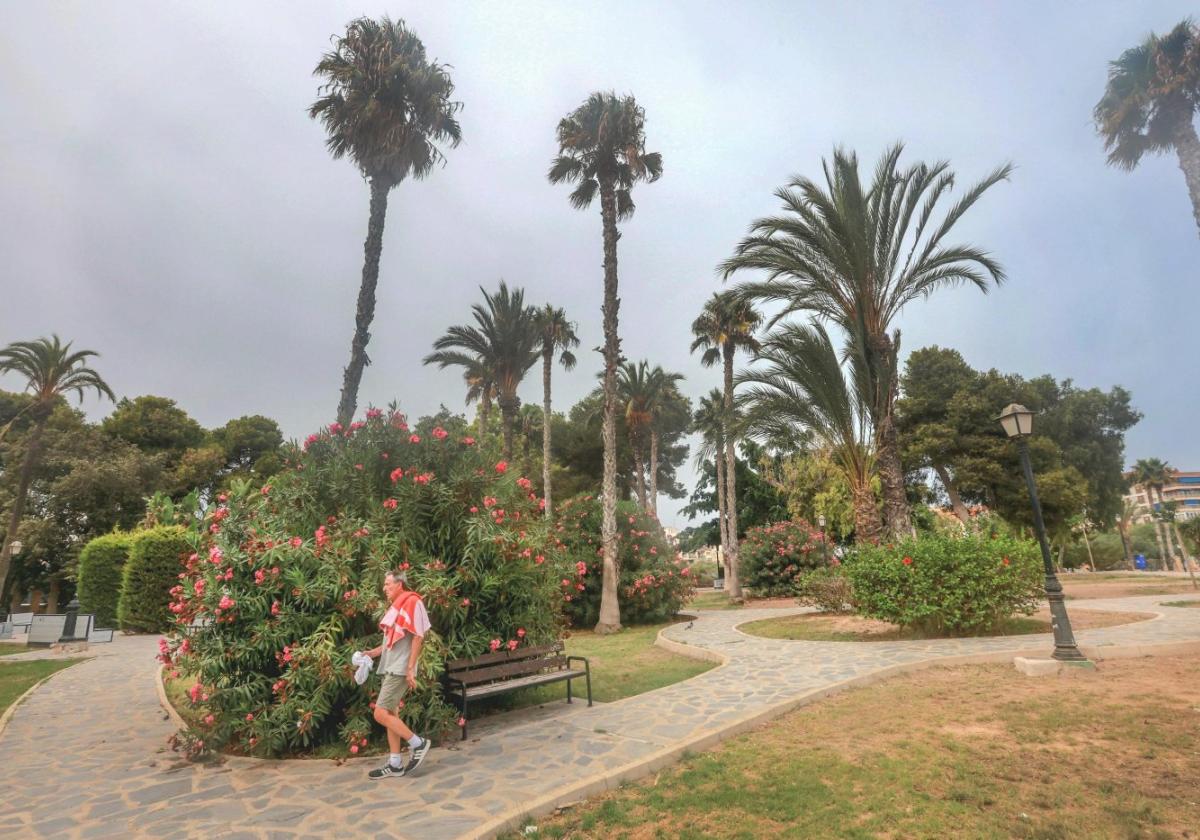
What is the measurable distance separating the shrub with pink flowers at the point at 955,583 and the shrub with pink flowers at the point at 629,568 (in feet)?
22.9

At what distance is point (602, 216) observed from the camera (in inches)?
719

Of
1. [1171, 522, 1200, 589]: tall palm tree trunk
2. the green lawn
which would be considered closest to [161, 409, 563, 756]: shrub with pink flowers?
the green lawn

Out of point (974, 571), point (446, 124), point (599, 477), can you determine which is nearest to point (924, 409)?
point (599, 477)

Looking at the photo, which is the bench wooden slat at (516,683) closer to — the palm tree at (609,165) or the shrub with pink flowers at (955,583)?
the shrub with pink flowers at (955,583)

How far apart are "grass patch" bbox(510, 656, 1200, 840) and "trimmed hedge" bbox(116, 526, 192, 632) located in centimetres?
1923

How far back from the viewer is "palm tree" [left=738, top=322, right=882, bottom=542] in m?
14.1

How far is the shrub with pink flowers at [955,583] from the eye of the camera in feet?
34.6

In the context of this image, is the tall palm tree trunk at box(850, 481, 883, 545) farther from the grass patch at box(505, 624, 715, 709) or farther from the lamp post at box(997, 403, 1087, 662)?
the grass patch at box(505, 624, 715, 709)

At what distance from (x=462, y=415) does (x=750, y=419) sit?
957cm

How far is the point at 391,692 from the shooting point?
16.6ft

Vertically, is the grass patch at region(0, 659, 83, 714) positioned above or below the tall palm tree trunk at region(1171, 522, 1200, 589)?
below

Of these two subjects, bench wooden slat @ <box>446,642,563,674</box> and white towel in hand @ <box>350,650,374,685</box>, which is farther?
bench wooden slat @ <box>446,642,563,674</box>

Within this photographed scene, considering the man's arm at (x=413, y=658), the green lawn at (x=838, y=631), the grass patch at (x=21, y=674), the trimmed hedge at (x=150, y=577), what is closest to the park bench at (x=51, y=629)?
the trimmed hedge at (x=150, y=577)

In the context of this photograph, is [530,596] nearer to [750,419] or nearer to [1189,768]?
[1189,768]
